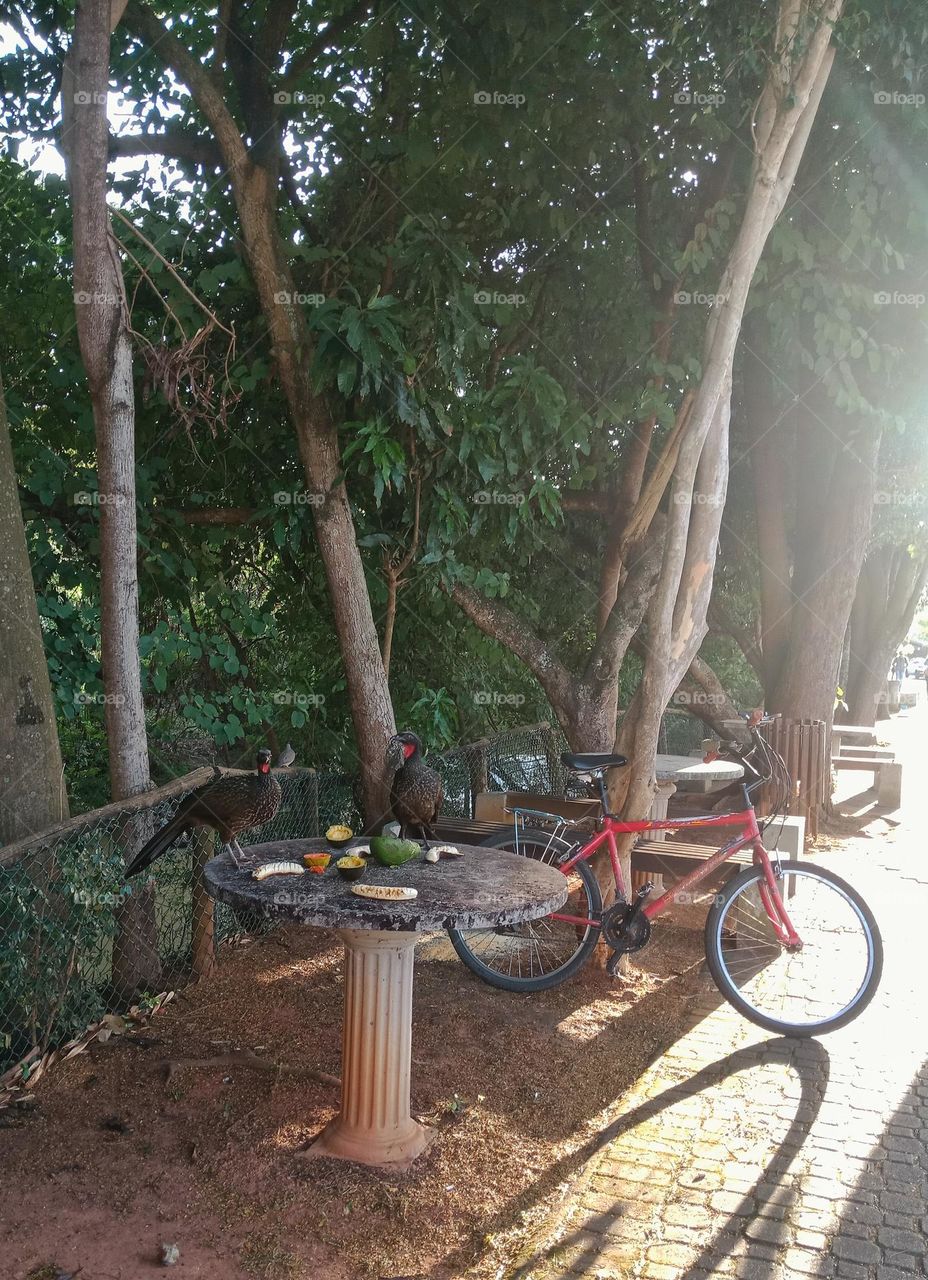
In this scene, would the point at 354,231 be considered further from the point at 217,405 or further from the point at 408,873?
the point at 408,873

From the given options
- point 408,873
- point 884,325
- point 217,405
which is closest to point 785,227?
point 884,325

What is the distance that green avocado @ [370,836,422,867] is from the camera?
4.15 metres

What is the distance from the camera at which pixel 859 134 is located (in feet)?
27.5

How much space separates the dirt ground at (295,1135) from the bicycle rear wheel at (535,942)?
12 cm

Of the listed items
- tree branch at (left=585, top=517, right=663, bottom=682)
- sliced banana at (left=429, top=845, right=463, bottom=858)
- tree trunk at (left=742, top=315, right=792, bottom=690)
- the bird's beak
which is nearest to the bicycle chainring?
sliced banana at (left=429, top=845, right=463, bottom=858)

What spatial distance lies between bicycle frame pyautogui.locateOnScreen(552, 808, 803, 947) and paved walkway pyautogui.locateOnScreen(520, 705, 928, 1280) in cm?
56

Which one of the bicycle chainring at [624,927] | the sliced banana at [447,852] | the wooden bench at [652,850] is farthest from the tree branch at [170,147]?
the bicycle chainring at [624,927]

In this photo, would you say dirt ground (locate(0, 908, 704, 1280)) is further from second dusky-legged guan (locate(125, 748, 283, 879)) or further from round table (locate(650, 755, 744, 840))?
round table (locate(650, 755, 744, 840))

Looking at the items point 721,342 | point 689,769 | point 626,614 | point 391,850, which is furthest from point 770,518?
point 391,850

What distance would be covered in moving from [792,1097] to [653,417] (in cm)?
532

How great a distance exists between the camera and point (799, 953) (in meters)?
5.67

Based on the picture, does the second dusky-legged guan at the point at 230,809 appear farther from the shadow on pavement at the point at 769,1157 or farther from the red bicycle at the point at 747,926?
the shadow on pavement at the point at 769,1157

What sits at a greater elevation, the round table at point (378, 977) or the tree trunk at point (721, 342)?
the tree trunk at point (721, 342)

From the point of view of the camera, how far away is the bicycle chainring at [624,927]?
5438mm
